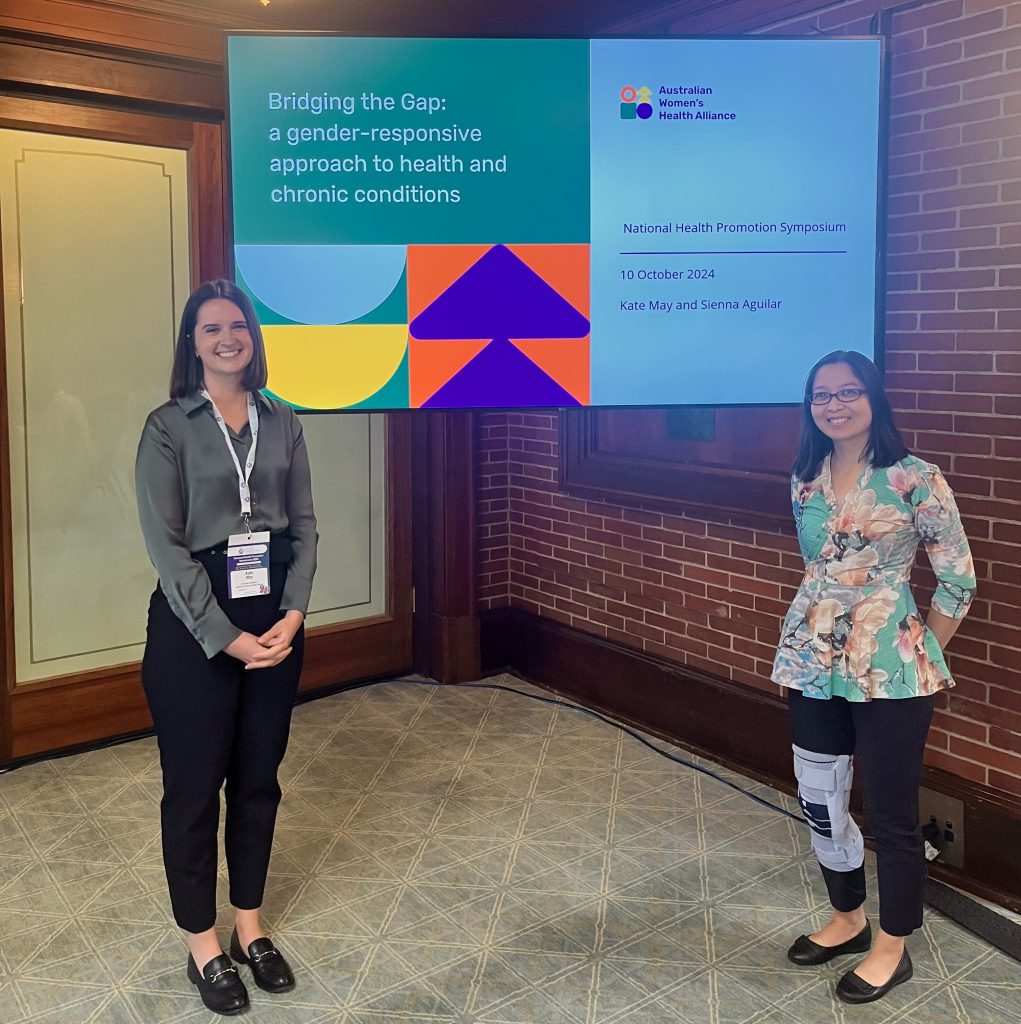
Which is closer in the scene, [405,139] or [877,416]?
[877,416]

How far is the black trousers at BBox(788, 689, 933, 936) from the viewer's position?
84.7 inches

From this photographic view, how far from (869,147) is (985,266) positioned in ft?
1.38

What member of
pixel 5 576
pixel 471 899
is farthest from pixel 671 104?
pixel 5 576

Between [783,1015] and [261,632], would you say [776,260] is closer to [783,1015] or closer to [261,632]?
[261,632]

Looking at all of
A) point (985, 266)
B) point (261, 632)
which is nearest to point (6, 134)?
point (261, 632)

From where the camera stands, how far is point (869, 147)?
2.67 metres

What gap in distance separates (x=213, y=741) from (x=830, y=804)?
132 cm

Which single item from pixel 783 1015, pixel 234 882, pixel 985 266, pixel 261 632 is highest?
pixel 985 266

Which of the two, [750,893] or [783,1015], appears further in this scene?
[750,893]

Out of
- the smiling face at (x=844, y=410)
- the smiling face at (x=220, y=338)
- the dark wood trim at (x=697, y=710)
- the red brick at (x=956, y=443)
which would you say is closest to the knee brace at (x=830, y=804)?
the dark wood trim at (x=697, y=710)

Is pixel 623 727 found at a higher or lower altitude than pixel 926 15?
lower

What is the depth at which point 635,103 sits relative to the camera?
2.65 metres

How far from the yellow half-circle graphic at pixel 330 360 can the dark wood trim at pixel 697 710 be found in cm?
169

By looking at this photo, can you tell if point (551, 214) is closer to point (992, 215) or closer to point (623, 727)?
point (992, 215)
